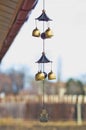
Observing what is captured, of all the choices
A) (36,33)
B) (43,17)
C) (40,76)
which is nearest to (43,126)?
(40,76)

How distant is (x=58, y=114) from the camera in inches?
949

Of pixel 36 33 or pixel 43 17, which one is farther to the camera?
pixel 36 33

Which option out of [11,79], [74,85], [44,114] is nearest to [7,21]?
[44,114]

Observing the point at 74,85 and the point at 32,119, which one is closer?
the point at 32,119

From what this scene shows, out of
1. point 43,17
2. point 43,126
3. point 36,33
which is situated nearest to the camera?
point 43,17

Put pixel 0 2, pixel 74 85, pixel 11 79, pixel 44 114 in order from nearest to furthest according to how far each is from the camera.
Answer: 1. pixel 0 2
2. pixel 44 114
3. pixel 74 85
4. pixel 11 79

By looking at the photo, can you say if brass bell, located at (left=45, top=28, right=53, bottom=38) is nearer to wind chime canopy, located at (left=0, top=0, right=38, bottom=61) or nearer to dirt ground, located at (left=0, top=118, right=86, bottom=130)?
wind chime canopy, located at (left=0, top=0, right=38, bottom=61)

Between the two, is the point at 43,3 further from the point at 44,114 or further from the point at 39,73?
the point at 44,114

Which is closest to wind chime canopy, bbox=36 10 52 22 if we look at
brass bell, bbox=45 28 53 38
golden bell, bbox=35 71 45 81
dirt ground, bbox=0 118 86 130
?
brass bell, bbox=45 28 53 38

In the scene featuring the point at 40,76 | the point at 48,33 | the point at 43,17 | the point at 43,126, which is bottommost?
the point at 43,126

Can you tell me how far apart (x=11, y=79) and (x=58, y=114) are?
2492 centimetres

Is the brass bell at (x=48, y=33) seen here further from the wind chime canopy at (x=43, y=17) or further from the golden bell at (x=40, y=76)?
the golden bell at (x=40, y=76)

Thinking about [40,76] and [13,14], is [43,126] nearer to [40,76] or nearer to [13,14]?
[40,76]

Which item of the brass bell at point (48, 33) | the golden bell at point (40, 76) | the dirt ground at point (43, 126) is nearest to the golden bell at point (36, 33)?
the brass bell at point (48, 33)
